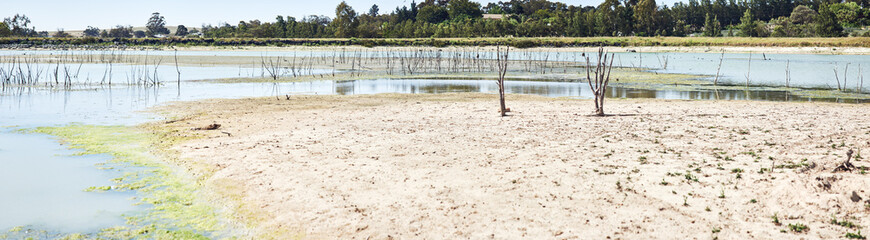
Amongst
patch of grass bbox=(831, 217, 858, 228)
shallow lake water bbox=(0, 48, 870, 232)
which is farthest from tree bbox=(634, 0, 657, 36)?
patch of grass bbox=(831, 217, 858, 228)

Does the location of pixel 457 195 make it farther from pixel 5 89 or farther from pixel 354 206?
pixel 5 89

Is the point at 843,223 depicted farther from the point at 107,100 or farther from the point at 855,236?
the point at 107,100

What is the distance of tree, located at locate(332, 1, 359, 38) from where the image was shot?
114 meters

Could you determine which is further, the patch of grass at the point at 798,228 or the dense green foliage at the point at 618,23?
the dense green foliage at the point at 618,23

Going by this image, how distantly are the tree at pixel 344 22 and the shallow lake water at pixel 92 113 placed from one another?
7511 centimetres

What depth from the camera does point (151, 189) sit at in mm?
9391

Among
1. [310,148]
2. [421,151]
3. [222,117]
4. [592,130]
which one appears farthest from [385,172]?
[222,117]

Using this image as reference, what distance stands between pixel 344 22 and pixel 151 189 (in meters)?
110

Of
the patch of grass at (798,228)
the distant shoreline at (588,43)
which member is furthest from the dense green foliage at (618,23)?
the patch of grass at (798,228)

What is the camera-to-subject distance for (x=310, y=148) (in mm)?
11859

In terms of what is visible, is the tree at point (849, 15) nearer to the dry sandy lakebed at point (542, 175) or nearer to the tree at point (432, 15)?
the tree at point (432, 15)

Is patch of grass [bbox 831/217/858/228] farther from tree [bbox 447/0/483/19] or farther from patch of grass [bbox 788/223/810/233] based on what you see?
tree [bbox 447/0/483/19]

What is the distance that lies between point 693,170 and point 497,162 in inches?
115

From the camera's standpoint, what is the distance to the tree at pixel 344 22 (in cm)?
11431
